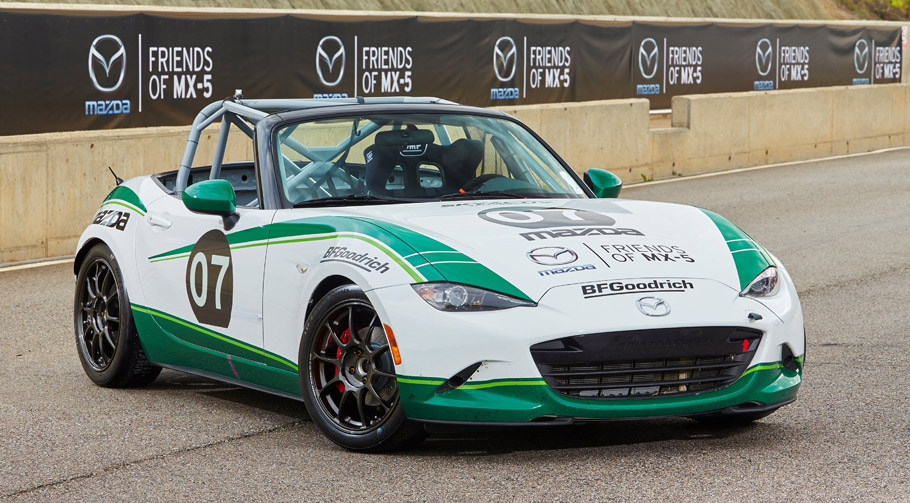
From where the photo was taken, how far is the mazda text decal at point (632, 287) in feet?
16.7

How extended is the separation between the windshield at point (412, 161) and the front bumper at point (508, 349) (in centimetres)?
116

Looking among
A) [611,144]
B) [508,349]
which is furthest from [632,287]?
[611,144]

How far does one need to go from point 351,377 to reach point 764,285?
1705mm

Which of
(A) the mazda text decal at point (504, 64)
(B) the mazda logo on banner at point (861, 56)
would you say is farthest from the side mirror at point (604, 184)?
(B) the mazda logo on banner at point (861, 56)

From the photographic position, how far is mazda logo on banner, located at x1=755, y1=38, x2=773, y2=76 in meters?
27.1

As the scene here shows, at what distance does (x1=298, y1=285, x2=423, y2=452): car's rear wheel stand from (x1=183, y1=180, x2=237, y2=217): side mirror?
0.96 meters

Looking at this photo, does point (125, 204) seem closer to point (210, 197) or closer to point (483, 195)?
point (210, 197)

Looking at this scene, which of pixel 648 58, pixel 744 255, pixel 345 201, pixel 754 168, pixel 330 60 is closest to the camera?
pixel 744 255

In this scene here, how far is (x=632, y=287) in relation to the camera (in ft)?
16.9

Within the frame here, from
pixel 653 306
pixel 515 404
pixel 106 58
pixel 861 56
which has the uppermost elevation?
pixel 861 56

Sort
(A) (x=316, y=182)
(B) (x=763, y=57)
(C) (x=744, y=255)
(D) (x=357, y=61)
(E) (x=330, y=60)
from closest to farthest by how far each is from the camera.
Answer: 1. (C) (x=744, y=255)
2. (A) (x=316, y=182)
3. (E) (x=330, y=60)
4. (D) (x=357, y=61)
5. (B) (x=763, y=57)

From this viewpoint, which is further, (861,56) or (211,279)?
(861,56)

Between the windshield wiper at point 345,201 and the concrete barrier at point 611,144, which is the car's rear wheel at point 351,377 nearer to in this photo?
the windshield wiper at point 345,201

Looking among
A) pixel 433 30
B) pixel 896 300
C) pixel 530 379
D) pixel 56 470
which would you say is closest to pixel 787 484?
pixel 530 379
